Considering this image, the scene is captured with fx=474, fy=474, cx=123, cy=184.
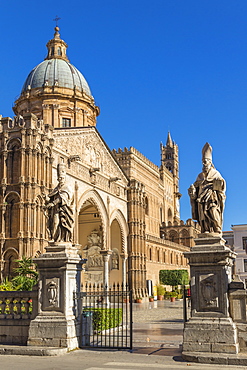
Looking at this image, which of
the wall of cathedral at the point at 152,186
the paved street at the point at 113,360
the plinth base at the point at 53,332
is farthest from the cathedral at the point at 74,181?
the paved street at the point at 113,360

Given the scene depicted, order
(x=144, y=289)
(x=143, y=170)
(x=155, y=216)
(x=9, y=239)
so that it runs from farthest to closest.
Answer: (x=155, y=216), (x=143, y=170), (x=144, y=289), (x=9, y=239)

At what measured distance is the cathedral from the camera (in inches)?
1105

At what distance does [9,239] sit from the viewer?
27797mm

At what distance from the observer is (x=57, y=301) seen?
11.5 metres

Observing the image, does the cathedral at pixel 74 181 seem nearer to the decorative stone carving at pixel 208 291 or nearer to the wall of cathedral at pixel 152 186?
the wall of cathedral at pixel 152 186

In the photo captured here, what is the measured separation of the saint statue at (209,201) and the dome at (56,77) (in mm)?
36799

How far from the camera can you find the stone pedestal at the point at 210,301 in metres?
9.88

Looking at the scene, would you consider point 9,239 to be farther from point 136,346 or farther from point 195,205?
point 195,205

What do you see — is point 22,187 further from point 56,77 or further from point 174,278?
point 174,278

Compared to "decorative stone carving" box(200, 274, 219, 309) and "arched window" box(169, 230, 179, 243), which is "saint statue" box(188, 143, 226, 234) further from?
"arched window" box(169, 230, 179, 243)

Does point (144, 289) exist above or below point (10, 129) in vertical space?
below

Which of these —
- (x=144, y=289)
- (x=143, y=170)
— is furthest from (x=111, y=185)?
(x=143, y=170)

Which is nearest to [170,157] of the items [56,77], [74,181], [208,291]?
[56,77]

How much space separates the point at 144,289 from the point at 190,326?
118ft
